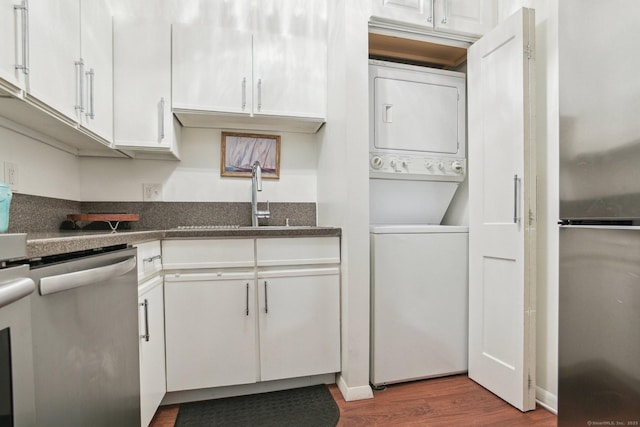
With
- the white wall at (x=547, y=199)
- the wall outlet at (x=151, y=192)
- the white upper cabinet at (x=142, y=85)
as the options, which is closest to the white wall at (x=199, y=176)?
the wall outlet at (x=151, y=192)

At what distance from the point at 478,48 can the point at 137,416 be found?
2436 mm

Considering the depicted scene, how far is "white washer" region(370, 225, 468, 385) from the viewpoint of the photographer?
5.94ft

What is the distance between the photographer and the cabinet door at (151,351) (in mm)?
1332

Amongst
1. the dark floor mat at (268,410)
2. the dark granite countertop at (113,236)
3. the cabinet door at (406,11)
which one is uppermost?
the cabinet door at (406,11)

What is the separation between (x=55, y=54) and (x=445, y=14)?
194 cm

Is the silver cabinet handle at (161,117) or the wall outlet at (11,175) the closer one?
the wall outlet at (11,175)

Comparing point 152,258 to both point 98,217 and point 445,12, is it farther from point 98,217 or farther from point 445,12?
point 445,12

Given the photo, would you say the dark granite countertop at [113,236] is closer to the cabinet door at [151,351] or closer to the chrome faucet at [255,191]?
the cabinet door at [151,351]

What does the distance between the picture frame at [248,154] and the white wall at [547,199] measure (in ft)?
5.30

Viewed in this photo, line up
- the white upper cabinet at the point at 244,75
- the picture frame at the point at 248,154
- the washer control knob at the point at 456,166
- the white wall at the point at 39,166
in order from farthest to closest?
the picture frame at the point at 248,154 < the washer control knob at the point at 456,166 < the white upper cabinet at the point at 244,75 < the white wall at the point at 39,166

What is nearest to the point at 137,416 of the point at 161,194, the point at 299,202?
the point at 161,194

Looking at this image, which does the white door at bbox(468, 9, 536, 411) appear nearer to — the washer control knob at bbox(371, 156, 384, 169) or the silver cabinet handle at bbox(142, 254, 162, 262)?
the washer control knob at bbox(371, 156, 384, 169)

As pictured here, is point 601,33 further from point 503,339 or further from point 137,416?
point 137,416

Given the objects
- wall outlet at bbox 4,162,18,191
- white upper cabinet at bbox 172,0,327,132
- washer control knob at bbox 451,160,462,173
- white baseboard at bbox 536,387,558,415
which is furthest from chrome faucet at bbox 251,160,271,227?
white baseboard at bbox 536,387,558,415
